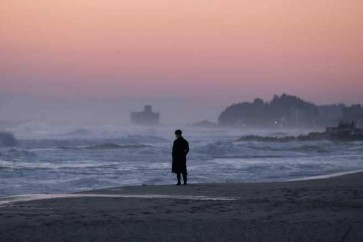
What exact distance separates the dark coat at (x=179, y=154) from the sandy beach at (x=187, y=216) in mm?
2265

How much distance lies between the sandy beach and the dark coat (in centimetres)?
227

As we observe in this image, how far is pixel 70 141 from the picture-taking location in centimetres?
5800

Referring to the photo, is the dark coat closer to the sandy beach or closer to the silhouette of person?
the silhouette of person

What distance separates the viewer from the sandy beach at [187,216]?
7.48 meters

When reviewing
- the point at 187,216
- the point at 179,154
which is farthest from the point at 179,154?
the point at 187,216

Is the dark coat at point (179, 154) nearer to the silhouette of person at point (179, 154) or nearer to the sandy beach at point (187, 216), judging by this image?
the silhouette of person at point (179, 154)

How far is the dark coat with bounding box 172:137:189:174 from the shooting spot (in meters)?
15.6

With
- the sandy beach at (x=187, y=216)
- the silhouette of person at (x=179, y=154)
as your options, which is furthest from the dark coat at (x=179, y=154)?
the sandy beach at (x=187, y=216)

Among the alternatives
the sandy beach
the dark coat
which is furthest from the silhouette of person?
the sandy beach

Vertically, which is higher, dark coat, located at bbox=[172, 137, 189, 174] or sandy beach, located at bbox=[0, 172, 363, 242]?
dark coat, located at bbox=[172, 137, 189, 174]

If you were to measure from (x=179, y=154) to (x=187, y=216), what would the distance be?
6527 mm

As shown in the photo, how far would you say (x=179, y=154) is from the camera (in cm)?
1566

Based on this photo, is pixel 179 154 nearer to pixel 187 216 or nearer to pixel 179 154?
pixel 179 154

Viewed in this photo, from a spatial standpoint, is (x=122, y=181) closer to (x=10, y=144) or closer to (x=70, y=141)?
(x=10, y=144)
